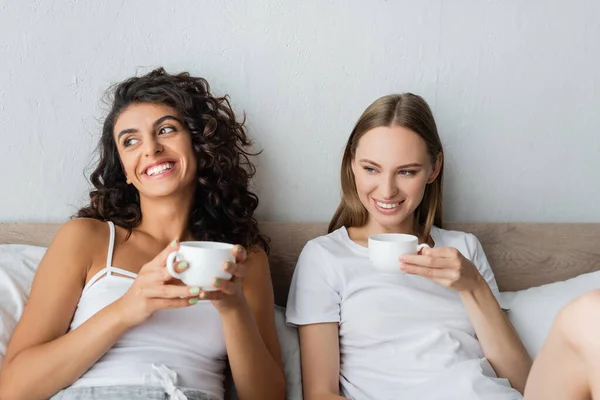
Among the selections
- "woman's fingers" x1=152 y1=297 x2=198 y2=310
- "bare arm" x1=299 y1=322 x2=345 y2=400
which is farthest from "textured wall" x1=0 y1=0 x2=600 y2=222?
"woman's fingers" x1=152 y1=297 x2=198 y2=310

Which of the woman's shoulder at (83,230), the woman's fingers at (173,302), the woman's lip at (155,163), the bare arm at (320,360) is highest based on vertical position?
the woman's lip at (155,163)

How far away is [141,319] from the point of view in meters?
1.24

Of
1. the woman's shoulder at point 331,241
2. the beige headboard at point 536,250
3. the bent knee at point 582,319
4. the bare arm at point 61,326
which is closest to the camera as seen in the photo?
the bent knee at point 582,319

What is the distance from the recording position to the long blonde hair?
5.20 ft

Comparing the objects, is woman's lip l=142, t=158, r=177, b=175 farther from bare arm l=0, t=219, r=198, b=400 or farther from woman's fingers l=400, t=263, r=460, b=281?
woman's fingers l=400, t=263, r=460, b=281

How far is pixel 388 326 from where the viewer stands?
1.50m

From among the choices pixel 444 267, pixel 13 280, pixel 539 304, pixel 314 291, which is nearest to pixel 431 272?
pixel 444 267

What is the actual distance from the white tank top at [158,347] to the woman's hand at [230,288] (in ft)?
0.50

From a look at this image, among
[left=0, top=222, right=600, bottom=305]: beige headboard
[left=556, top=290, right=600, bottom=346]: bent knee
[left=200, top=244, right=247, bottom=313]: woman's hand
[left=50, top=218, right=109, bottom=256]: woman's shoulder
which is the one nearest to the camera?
[left=556, top=290, right=600, bottom=346]: bent knee

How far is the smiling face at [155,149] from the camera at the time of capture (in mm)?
1455

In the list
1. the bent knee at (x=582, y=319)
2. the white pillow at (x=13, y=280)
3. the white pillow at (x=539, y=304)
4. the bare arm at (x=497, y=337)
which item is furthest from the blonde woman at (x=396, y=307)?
the white pillow at (x=13, y=280)

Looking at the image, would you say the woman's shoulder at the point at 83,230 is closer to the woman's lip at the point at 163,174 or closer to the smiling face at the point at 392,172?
the woman's lip at the point at 163,174

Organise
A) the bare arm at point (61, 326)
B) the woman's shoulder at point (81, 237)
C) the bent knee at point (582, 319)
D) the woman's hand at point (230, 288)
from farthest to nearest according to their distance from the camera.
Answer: the woman's shoulder at point (81, 237), the bare arm at point (61, 326), the woman's hand at point (230, 288), the bent knee at point (582, 319)

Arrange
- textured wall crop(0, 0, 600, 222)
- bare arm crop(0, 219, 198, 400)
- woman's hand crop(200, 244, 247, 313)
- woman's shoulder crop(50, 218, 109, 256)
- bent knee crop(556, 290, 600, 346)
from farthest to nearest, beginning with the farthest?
textured wall crop(0, 0, 600, 222), woman's shoulder crop(50, 218, 109, 256), bare arm crop(0, 219, 198, 400), woman's hand crop(200, 244, 247, 313), bent knee crop(556, 290, 600, 346)
